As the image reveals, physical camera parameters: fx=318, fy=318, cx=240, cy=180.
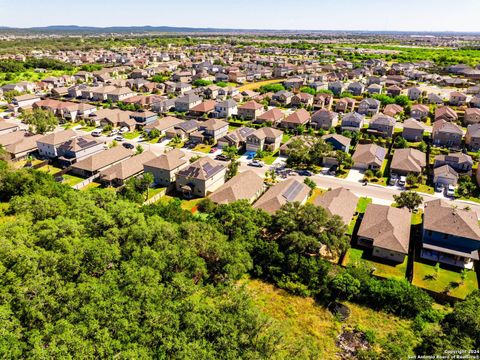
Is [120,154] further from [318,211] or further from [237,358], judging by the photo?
[237,358]

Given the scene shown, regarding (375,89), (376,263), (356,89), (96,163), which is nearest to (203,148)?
(96,163)

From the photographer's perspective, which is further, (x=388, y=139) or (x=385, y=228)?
(x=388, y=139)

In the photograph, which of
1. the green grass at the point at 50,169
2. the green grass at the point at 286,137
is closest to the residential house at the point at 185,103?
the green grass at the point at 286,137

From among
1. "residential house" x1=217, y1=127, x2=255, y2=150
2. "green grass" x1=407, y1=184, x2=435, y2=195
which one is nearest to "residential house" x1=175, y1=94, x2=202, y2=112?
"residential house" x1=217, y1=127, x2=255, y2=150

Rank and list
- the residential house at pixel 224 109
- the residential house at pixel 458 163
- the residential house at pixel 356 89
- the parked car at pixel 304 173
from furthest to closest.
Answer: the residential house at pixel 356 89 → the residential house at pixel 224 109 → the parked car at pixel 304 173 → the residential house at pixel 458 163

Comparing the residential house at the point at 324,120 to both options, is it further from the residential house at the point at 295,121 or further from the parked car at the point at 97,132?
the parked car at the point at 97,132

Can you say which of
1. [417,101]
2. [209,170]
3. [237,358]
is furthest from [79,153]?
[417,101]
